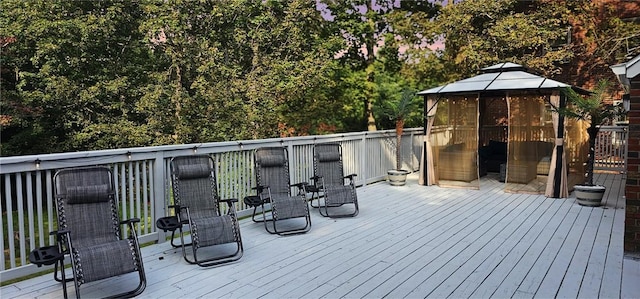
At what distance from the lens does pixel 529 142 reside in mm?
7719

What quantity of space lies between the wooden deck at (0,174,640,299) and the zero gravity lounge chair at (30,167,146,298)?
32 cm

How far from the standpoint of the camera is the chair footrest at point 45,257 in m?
3.00

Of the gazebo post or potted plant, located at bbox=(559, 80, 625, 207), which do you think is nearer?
potted plant, located at bbox=(559, 80, 625, 207)

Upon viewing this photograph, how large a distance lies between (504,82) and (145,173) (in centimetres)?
660

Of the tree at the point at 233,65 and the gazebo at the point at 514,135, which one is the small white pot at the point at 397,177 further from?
the tree at the point at 233,65

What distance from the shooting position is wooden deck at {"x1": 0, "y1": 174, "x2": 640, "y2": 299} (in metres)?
3.36

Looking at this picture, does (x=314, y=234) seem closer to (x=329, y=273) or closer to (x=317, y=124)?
(x=329, y=273)

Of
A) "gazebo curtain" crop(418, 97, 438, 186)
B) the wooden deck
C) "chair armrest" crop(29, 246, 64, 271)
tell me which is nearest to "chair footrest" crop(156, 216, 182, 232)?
the wooden deck

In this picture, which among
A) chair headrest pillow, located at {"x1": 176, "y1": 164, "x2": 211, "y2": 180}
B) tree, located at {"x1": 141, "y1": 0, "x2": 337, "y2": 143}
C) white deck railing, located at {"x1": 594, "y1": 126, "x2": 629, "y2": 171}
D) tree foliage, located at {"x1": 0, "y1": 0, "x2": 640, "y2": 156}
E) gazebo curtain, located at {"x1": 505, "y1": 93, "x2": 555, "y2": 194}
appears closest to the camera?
chair headrest pillow, located at {"x1": 176, "y1": 164, "x2": 211, "y2": 180}

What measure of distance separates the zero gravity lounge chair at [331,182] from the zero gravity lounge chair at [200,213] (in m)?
1.59

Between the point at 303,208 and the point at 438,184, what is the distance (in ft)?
14.3

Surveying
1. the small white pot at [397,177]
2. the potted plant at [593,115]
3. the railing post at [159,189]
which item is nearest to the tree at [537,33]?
the potted plant at [593,115]

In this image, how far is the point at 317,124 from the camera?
1578 centimetres

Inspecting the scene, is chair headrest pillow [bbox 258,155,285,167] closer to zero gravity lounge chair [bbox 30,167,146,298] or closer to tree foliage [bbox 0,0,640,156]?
zero gravity lounge chair [bbox 30,167,146,298]
